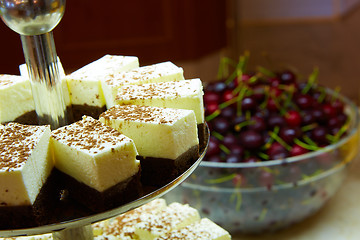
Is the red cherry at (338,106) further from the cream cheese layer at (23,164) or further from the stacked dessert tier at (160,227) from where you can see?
the cream cheese layer at (23,164)

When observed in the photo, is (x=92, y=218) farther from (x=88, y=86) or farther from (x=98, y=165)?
(x=88, y=86)

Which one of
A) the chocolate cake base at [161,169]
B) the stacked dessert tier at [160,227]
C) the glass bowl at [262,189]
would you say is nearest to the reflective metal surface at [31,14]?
the chocolate cake base at [161,169]

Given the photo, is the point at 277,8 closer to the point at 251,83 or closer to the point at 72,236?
the point at 251,83

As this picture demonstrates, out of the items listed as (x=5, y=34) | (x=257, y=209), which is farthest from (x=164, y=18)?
(x=257, y=209)

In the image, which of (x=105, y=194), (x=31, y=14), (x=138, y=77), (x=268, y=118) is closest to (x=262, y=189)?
(x=268, y=118)

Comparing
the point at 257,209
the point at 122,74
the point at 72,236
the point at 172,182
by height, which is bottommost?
the point at 257,209

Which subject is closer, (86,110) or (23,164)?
(23,164)
